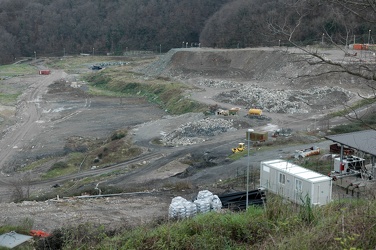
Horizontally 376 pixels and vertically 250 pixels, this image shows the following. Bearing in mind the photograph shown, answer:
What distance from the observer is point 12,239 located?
11398 millimetres

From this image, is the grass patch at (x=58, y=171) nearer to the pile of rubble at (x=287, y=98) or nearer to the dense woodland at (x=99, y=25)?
the pile of rubble at (x=287, y=98)

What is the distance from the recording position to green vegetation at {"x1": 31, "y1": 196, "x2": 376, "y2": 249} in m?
5.20

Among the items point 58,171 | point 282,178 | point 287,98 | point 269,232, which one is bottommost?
point 58,171

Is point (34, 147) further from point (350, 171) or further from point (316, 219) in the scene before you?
point (316, 219)

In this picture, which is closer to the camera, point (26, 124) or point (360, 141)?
point (360, 141)

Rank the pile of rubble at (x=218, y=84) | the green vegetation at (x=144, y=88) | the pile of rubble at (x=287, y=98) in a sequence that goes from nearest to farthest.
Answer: the pile of rubble at (x=287, y=98) < the green vegetation at (x=144, y=88) < the pile of rubble at (x=218, y=84)

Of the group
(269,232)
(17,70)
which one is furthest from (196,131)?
(17,70)

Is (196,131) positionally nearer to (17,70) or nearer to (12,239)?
(12,239)

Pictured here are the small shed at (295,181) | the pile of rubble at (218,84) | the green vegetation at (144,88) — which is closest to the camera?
the small shed at (295,181)

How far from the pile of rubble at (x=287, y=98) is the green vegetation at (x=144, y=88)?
317cm

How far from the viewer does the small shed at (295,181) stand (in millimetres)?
15398

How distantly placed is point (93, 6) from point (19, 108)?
201 ft

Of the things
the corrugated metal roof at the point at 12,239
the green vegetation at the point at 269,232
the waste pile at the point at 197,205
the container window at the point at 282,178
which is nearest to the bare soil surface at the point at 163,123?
the waste pile at the point at 197,205

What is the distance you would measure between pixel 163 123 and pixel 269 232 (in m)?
30.5
